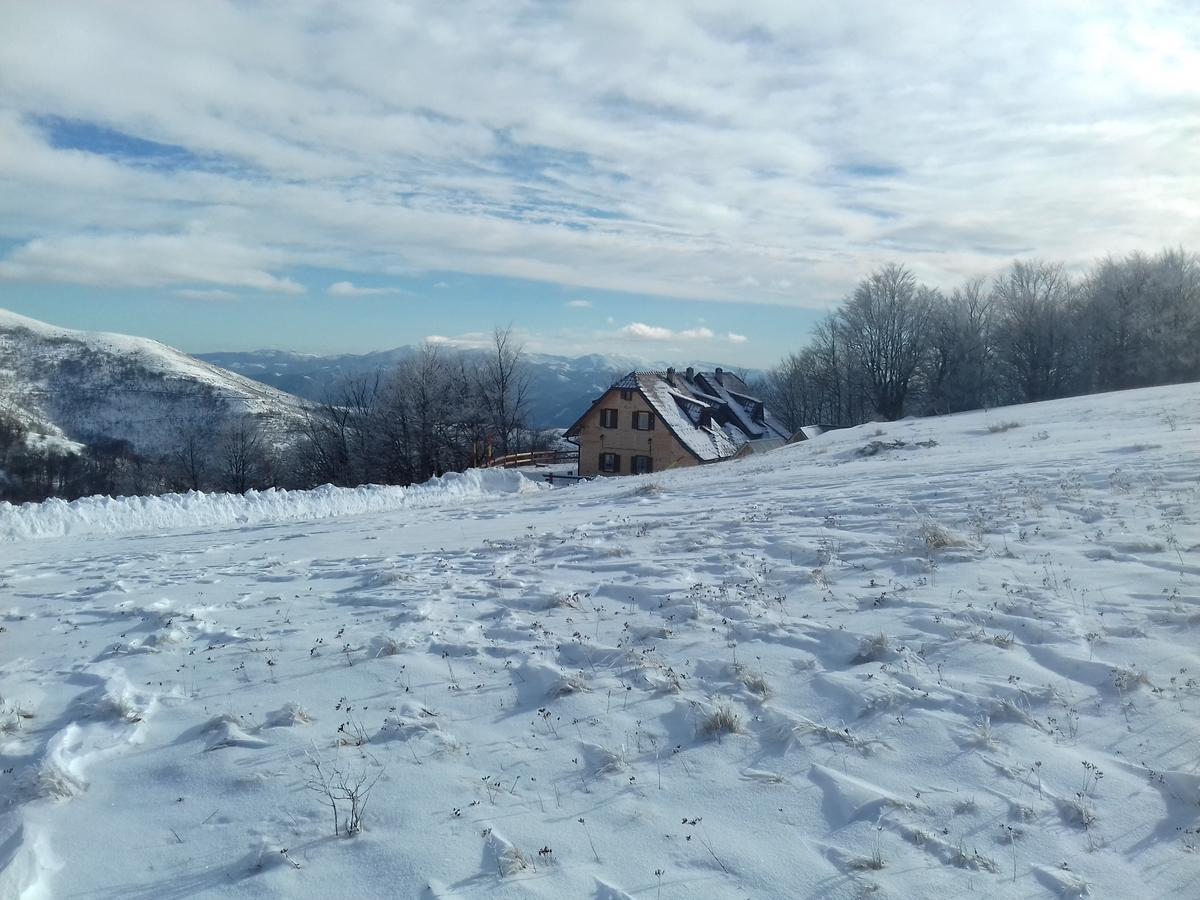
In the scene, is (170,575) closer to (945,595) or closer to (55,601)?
(55,601)

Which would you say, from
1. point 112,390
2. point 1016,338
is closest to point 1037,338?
point 1016,338

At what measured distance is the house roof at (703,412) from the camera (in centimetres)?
4378

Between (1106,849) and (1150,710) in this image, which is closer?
(1106,849)

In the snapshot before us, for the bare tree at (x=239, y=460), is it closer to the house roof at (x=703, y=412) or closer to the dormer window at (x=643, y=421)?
the house roof at (x=703, y=412)

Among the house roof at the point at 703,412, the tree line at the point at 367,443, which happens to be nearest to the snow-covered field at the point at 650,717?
the house roof at the point at 703,412

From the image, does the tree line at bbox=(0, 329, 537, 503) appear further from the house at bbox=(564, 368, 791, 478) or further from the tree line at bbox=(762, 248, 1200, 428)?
the tree line at bbox=(762, 248, 1200, 428)

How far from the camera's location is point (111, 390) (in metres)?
111

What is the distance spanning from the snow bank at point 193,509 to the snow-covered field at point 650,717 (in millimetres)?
8553

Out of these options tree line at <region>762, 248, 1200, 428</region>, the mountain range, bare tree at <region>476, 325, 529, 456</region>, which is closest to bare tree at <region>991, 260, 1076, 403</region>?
tree line at <region>762, 248, 1200, 428</region>

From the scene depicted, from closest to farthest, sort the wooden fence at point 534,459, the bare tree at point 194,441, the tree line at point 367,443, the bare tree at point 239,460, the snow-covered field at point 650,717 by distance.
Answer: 1. the snow-covered field at point 650,717
2. the wooden fence at point 534,459
3. the tree line at point 367,443
4. the bare tree at point 239,460
5. the bare tree at point 194,441

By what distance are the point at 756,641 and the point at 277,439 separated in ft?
223

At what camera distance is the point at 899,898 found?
3.34m

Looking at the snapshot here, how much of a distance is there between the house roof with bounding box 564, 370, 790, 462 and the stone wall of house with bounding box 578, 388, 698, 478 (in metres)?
0.40

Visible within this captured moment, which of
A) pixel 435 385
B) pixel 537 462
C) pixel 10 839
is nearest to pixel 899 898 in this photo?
pixel 10 839
